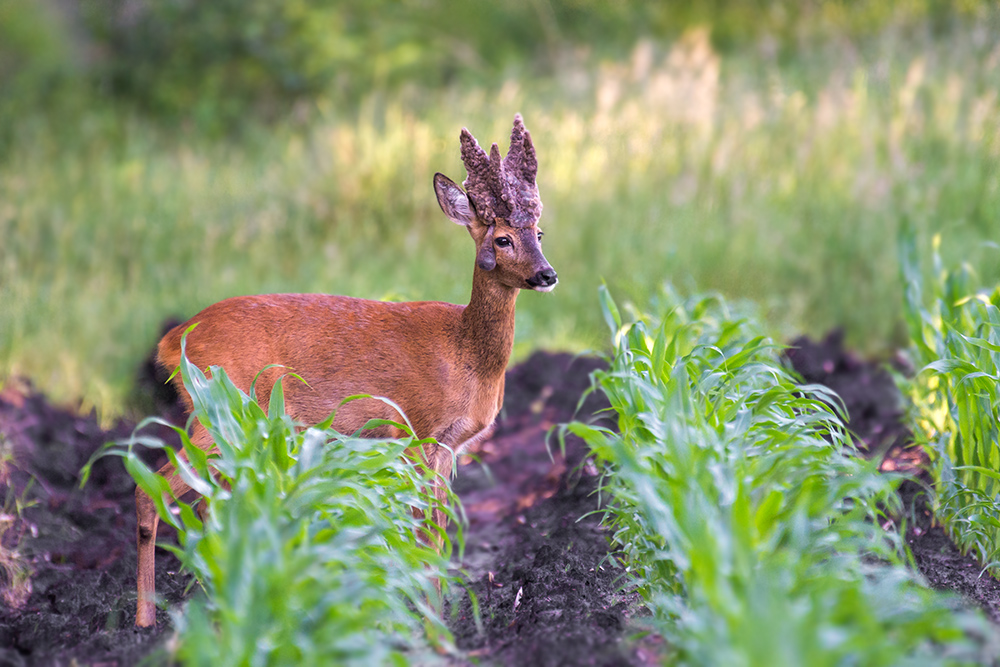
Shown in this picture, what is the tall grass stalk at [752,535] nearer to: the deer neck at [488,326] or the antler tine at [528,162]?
the deer neck at [488,326]

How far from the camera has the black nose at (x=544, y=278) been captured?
3.36 metres

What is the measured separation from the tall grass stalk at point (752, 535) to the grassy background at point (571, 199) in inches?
92.7

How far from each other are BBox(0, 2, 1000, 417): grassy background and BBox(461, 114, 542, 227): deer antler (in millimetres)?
1794

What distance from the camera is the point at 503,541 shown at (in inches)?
163

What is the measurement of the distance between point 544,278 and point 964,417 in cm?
154

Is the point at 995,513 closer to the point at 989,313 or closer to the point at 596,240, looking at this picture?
the point at 989,313

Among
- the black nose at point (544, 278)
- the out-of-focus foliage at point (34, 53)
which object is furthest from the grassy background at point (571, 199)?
the black nose at point (544, 278)

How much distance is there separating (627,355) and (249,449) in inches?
55.8

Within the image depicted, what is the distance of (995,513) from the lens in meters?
3.45

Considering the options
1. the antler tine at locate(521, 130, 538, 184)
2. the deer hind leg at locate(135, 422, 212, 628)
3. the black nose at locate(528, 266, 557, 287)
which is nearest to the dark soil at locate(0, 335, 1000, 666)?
the deer hind leg at locate(135, 422, 212, 628)

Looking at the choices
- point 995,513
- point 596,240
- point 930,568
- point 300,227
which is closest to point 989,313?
point 995,513

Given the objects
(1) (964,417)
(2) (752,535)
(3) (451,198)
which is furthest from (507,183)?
(1) (964,417)

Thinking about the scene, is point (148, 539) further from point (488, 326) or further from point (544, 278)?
point (544, 278)

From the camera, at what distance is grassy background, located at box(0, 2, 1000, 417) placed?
651 centimetres
